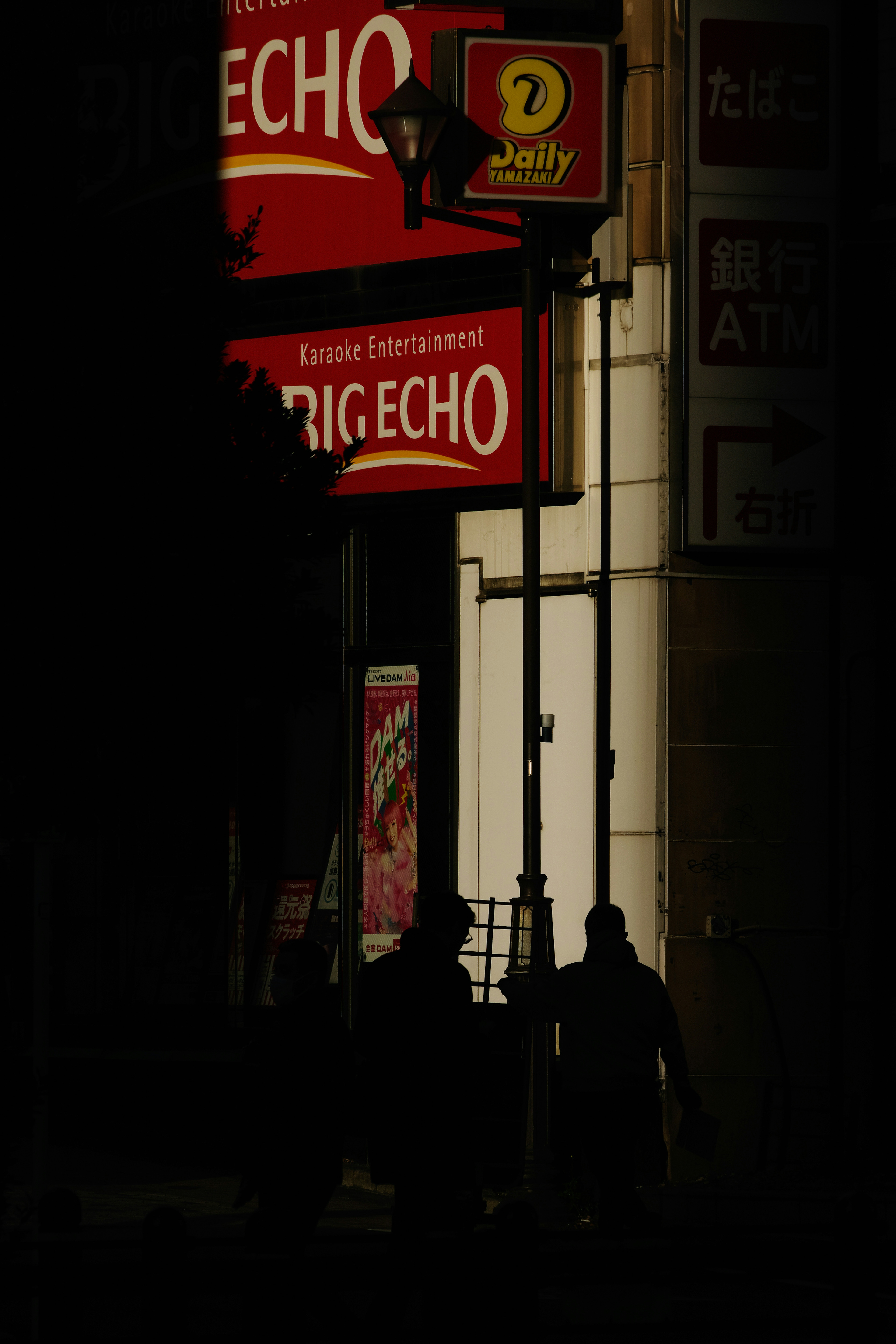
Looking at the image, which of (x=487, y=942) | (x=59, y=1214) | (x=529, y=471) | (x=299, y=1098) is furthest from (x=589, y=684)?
(x=59, y=1214)

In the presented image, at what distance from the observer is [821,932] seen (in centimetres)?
1413

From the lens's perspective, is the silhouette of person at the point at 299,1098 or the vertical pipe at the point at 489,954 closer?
the silhouette of person at the point at 299,1098

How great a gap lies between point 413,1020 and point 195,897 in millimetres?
8251

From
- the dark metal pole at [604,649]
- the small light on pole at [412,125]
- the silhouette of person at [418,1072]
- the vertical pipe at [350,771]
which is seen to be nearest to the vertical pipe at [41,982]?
the silhouette of person at [418,1072]

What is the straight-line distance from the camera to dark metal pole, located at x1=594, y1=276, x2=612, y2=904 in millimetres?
14055

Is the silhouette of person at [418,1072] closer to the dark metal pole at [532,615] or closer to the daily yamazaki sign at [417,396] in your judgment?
the dark metal pole at [532,615]

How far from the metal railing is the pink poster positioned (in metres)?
0.66

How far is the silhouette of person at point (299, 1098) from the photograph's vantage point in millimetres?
8281

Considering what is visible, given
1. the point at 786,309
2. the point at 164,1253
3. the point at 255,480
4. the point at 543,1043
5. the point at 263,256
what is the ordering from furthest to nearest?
the point at 263,256 → the point at 786,309 → the point at 543,1043 → the point at 255,480 → the point at 164,1253

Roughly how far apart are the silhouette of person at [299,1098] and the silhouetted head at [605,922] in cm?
246

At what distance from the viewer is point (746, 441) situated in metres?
13.9

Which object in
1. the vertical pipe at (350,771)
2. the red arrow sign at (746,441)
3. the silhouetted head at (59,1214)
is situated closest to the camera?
the silhouetted head at (59,1214)

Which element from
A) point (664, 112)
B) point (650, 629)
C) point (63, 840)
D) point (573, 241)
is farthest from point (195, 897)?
point (63, 840)

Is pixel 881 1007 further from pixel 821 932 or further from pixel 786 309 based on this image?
pixel 786 309
